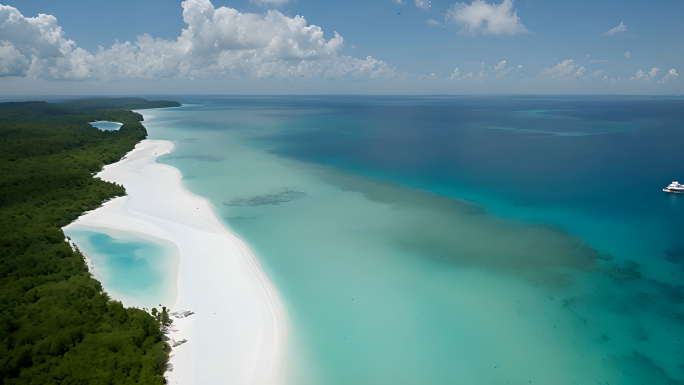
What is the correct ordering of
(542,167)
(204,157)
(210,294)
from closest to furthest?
(210,294) → (542,167) → (204,157)

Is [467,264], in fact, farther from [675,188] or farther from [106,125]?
[106,125]

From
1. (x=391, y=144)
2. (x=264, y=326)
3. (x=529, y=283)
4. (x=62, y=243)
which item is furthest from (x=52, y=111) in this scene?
(x=529, y=283)

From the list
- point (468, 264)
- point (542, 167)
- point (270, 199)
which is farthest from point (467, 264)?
point (542, 167)

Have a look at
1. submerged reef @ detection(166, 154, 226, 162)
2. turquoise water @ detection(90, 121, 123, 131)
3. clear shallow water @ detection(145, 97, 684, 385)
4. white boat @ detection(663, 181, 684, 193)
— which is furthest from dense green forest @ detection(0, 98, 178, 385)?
turquoise water @ detection(90, 121, 123, 131)

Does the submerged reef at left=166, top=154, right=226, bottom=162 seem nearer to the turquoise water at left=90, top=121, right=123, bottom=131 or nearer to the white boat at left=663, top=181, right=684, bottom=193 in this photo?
the turquoise water at left=90, top=121, right=123, bottom=131

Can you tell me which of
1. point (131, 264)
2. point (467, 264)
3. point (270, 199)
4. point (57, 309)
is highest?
point (270, 199)

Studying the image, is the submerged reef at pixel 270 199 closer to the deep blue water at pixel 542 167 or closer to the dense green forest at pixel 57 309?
the dense green forest at pixel 57 309

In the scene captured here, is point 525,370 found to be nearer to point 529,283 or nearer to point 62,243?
point 529,283
